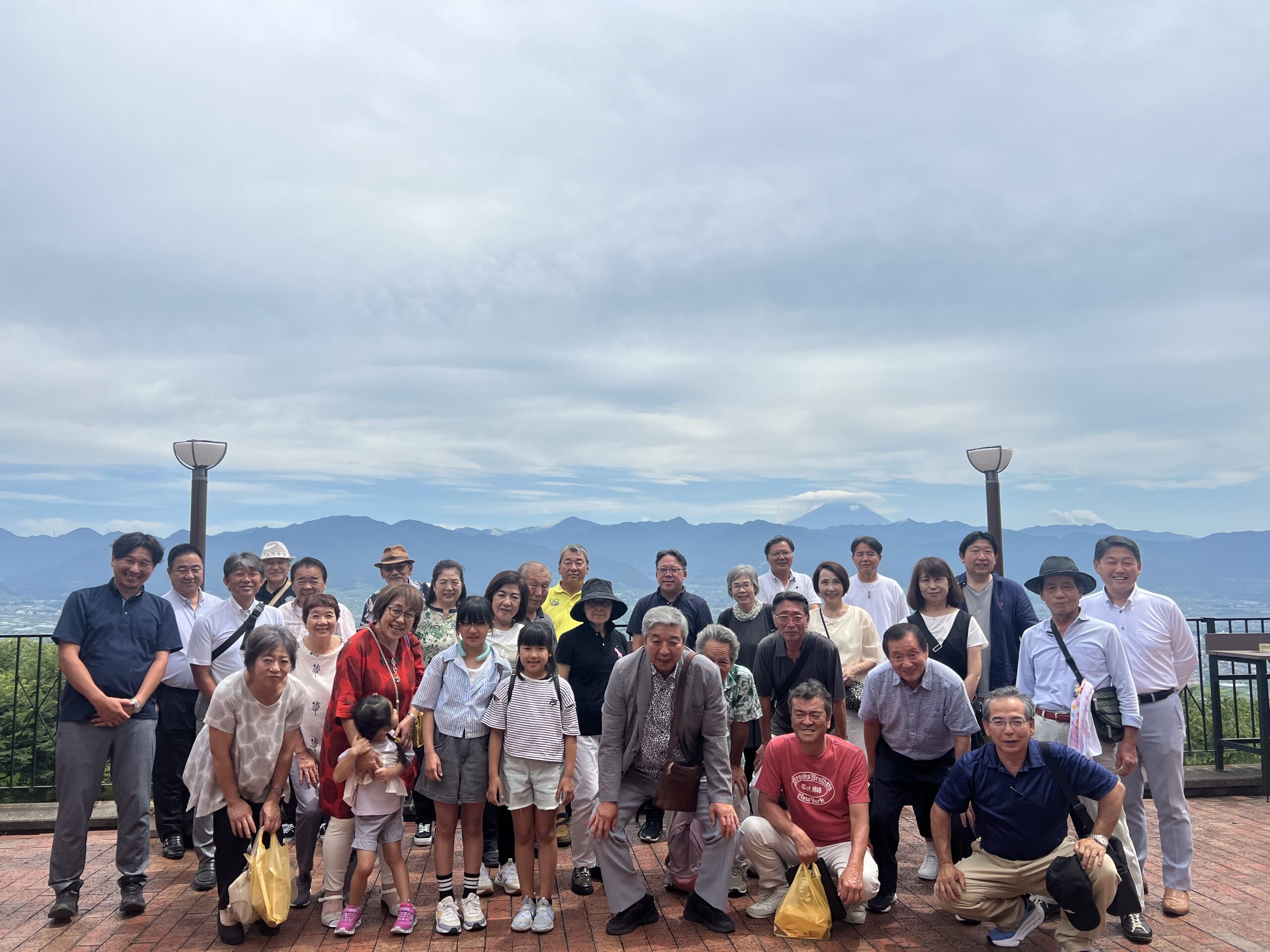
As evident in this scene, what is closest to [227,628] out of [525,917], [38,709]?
[525,917]

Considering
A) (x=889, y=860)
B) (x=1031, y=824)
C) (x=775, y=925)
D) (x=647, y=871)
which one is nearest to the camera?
(x=1031, y=824)

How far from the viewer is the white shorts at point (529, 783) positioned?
4645 mm

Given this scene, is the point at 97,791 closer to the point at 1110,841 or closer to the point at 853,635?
the point at 853,635

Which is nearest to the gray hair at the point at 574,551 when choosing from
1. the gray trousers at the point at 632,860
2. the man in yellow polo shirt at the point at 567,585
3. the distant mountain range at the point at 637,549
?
the man in yellow polo shirt at the point at 567,585

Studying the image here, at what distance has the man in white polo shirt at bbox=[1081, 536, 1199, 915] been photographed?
4875mm

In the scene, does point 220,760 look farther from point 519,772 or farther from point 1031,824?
point 1031,824

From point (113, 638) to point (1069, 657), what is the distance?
579 cm

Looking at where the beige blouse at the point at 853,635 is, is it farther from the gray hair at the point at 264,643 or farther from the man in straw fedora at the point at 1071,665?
the gray hair at the point at 264,643

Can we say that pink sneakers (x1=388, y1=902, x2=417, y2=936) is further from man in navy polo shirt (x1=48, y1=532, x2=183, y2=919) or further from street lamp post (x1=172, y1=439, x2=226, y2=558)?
street lamp post (x1=172, y1=439, x2=226, y2=558)

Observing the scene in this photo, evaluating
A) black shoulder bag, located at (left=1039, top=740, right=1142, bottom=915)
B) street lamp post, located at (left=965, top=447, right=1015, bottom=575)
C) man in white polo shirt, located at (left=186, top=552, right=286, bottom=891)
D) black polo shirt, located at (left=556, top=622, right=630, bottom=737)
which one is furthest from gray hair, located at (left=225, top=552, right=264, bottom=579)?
street lamp post, located at (left=965, top=447, right=1015, bottom=575)

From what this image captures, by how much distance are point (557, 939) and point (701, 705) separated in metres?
1.46

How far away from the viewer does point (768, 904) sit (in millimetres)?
4770

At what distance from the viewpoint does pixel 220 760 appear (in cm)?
439

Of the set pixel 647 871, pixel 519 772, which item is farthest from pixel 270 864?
pixel 647 871
